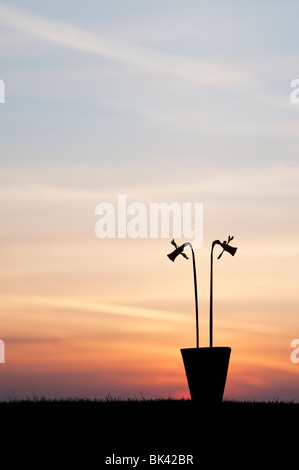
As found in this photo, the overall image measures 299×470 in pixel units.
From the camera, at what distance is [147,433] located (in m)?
8.98

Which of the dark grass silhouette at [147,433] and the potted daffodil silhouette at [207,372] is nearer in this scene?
the dark grass silhouette at [147,433]

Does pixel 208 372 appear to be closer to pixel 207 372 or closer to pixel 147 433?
pixel 207 372

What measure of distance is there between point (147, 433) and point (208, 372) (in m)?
2.09

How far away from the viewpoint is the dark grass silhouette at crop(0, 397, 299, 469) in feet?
27.6

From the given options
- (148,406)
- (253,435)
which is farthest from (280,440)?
(148,406)

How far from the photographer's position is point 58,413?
1042 cm

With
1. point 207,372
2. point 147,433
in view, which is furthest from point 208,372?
point 147,433

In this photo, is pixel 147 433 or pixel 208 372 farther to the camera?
→ pixel 208 372

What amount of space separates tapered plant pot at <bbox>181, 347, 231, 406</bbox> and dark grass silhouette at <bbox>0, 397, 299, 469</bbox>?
0.19 meters

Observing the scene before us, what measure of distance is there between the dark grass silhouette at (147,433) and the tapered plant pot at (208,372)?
188 mm

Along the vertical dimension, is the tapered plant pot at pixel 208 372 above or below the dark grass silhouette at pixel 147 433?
above

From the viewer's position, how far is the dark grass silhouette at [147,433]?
8.40 meters
